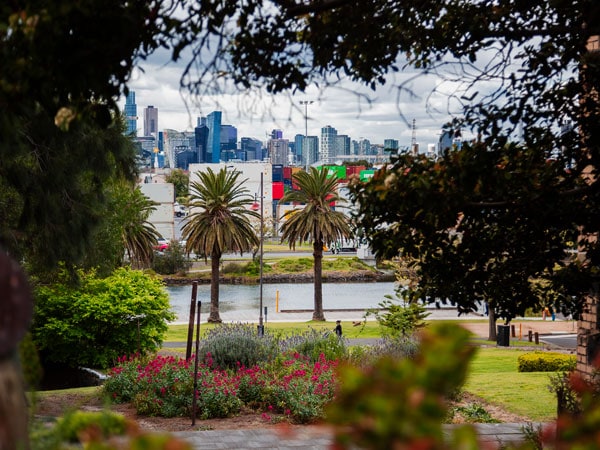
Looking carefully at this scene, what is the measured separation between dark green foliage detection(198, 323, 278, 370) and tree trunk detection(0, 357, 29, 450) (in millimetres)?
14624

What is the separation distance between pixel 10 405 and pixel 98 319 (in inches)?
845

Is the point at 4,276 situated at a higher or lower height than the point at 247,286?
higher

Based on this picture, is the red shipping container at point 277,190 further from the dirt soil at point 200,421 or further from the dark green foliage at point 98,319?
the dirt soil at point 200,421

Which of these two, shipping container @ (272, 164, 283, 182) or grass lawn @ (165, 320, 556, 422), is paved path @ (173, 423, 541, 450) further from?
shipping container @ (272, 164, 283, 182)

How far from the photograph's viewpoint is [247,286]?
71.3 m

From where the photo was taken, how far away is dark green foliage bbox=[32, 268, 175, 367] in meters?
23.0

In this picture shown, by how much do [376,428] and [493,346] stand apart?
33.3 m

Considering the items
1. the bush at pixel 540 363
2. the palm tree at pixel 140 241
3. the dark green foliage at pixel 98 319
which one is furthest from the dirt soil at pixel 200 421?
the palm tree at pixel 140 241

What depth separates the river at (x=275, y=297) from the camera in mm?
54438

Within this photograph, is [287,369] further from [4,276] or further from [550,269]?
[4,276]

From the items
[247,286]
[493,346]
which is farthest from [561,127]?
[247,286]

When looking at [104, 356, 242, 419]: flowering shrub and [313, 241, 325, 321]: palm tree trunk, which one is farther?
[313, 241, 325, 321]: palm tree trunk

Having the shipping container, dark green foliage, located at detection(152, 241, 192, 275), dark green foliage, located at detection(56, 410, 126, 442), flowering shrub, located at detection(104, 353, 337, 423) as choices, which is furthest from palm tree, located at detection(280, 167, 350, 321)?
the shipping container

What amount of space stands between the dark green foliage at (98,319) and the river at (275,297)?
2437 centimetres
